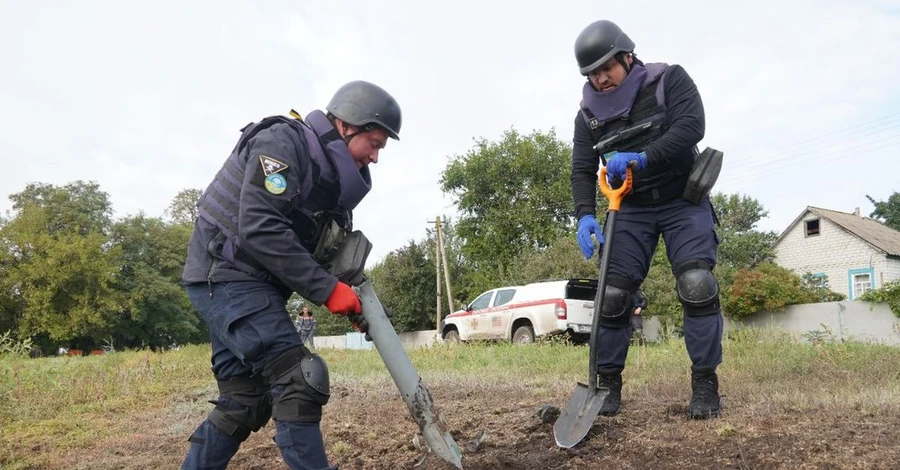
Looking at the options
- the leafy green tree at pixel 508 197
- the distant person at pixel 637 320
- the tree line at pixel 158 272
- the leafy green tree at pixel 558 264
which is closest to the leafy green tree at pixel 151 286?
the tree line at pixel 158 272

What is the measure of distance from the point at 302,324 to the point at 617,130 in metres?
21.2

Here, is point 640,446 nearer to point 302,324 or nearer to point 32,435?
point 32,435

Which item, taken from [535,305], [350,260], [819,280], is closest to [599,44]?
[350,260]

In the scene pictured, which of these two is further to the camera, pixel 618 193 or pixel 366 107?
pixel 618 193

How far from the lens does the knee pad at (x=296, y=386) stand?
258 cm

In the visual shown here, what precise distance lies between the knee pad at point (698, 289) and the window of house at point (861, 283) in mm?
36682

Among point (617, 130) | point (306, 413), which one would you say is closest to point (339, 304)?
point (306, 413)

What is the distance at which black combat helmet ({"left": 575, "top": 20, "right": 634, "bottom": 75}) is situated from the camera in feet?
11.7

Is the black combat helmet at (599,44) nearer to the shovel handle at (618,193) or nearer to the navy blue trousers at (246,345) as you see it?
the shovel handle at (618,193)

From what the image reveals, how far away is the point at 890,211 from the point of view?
2179 inches

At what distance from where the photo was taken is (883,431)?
2.86 meters

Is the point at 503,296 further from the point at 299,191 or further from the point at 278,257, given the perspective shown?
the point at 278,257

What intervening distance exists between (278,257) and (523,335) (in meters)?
13.2

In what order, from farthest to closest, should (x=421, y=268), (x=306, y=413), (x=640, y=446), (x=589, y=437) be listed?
(x=421, y=268) → (x=589, y=437) → (x=640, y=446) → (x=306, y=413)
